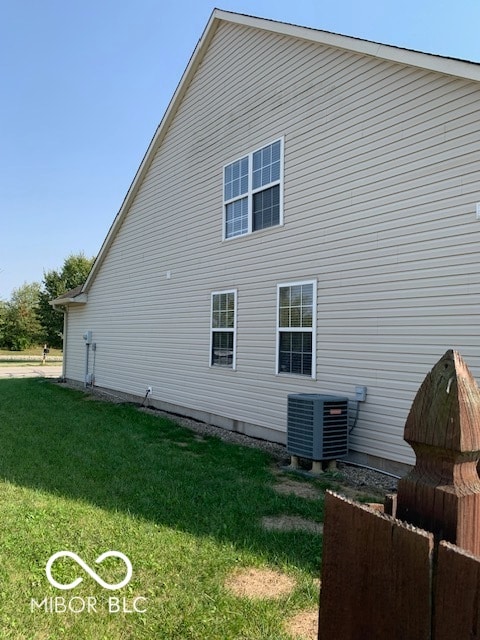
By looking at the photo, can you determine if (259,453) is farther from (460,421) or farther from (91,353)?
(91,353)

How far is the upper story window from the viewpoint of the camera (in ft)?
27.6

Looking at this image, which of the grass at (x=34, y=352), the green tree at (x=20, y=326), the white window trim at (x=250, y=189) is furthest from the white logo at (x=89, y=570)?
the green tree at (x=20, y=326)

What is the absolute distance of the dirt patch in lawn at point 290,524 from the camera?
423 cm

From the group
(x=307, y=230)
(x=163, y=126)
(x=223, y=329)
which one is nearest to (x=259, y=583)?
(x=307, y=230)

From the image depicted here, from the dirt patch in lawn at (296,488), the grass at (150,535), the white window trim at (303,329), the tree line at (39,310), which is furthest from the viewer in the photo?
the tree line at (39,310)

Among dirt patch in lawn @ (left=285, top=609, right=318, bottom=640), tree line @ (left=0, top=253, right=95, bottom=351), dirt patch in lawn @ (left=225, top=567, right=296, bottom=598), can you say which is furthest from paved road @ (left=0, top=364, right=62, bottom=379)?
dirt patch in lawn @ (left=285, top=609, right=318, bottom=640)

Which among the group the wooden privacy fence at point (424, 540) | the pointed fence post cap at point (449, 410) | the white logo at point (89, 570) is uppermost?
the pointed fence post cap at point (449, 410)

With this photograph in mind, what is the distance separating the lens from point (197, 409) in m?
10.4

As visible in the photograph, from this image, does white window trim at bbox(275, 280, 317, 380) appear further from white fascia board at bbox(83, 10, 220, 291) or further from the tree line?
the tree line

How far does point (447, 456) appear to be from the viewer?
3.09 feet

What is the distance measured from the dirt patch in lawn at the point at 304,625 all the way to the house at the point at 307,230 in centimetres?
349

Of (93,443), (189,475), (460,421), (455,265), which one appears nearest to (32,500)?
(189,475)

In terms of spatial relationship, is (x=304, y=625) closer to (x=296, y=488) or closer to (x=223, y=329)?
(x=296, y=488)

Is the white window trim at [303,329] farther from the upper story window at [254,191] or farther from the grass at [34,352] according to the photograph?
the grass at [34,352]
